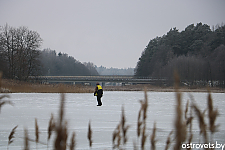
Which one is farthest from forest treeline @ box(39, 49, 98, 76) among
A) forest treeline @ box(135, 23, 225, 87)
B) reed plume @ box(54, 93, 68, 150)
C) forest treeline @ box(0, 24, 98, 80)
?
reed plume @ box(54, 93, 68, 150)

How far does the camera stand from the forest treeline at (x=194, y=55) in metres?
56.8

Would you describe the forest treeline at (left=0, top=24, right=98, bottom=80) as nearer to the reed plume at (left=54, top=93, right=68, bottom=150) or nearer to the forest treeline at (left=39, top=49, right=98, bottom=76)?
the reed plume at (left=54, top=93, right=68, bottom=150)

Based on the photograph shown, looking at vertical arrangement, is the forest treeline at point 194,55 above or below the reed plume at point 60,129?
above

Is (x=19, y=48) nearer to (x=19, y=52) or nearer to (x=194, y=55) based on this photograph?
(x=19, y=52)

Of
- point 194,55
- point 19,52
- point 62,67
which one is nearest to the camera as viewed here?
point 19,52

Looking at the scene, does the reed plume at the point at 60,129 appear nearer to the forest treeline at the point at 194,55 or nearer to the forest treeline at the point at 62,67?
the forest treeline at the point at 194,55

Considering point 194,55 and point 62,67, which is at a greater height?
point 62,67

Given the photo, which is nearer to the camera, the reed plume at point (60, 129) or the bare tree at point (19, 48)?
the reed plume at point (60, 129)

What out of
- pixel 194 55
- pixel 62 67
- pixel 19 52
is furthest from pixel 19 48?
pixel 62 67

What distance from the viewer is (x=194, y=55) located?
206 feet

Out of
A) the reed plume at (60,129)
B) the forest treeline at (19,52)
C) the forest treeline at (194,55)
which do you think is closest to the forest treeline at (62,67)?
the forest treeline at (194,55)

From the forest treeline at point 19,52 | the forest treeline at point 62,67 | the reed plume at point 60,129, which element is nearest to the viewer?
the reed plume at point 60,129

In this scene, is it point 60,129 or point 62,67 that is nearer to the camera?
point 60,129

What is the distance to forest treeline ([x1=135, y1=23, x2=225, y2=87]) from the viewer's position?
5684 cm
